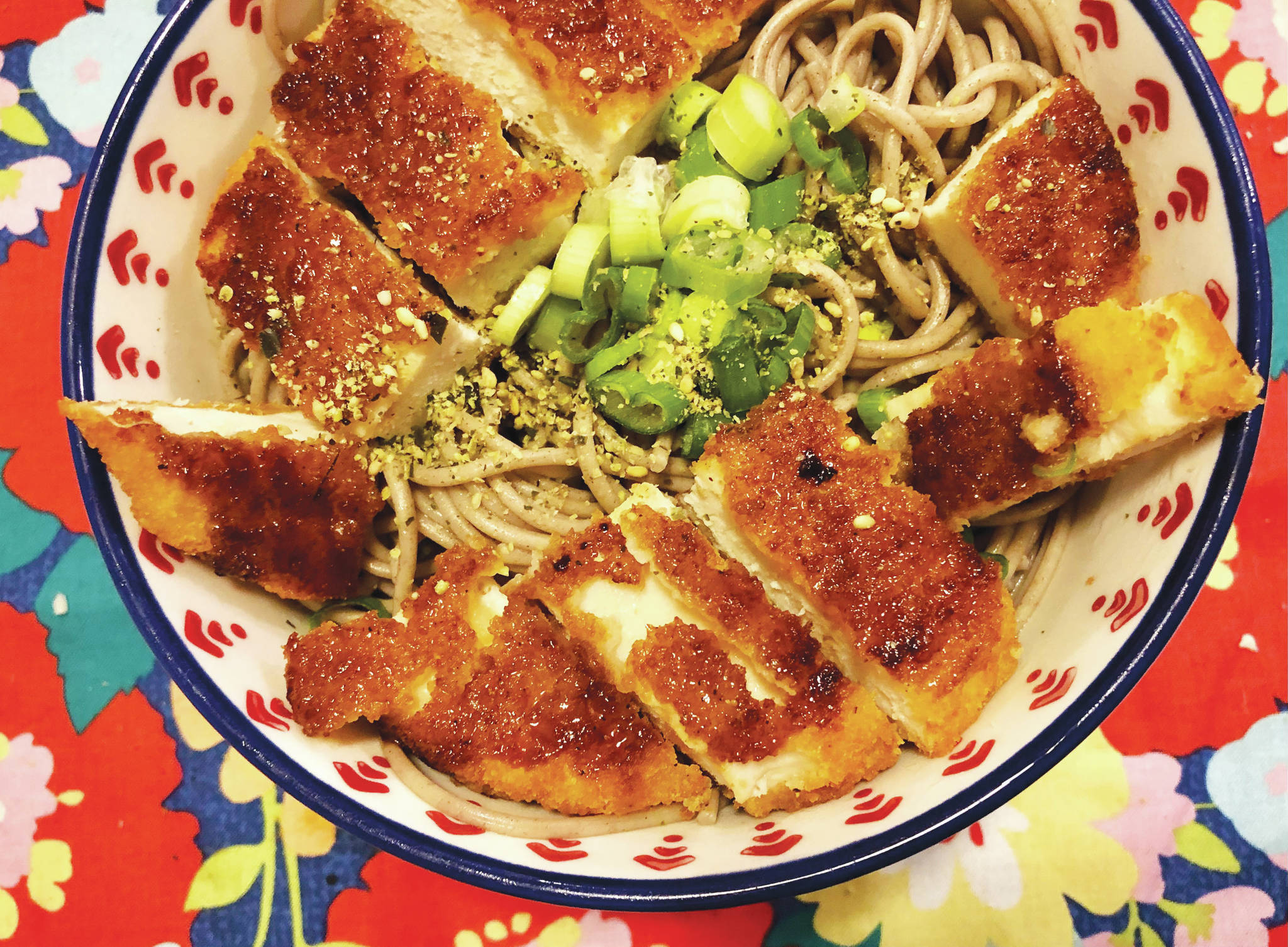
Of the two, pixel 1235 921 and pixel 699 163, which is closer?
pixel 699 163

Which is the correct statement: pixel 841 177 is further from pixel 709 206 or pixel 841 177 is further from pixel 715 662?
pixel 715 662

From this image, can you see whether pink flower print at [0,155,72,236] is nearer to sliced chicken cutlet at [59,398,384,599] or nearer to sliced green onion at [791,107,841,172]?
sliced chicken cutlet at [59,398,384,599]

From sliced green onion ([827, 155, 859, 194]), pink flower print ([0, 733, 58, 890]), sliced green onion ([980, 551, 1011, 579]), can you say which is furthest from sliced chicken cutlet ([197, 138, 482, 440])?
pink flower print ([0, 733, 58, 890])

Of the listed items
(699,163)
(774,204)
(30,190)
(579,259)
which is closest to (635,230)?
(579,259)

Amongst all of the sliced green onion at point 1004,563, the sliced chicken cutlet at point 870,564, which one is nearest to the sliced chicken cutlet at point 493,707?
the sliced chicken cutlet at point 870,564

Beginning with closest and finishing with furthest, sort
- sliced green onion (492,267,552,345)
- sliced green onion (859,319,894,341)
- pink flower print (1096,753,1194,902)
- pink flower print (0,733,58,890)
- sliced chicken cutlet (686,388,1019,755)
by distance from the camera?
1. sliced chicken cutlet (686,388,1019,755)
2. sliced green onion (492,267,552,345)
3. sliced green onion (859,319,894,341)
4. pink flower print (1096,753,1194,902)
5. pink flower print (0,733,58,890)

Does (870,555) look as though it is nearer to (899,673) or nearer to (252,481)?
(899,673)
